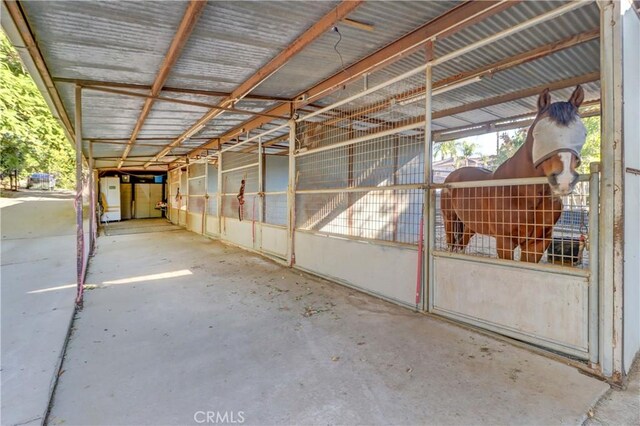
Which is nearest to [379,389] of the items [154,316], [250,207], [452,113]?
[154,316]

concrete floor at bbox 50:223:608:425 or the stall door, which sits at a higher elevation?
the stall door

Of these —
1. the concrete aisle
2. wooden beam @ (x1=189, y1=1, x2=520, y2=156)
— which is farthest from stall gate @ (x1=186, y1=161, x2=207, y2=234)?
wooden beam @ (x1=189, y1=1, x2=520, y2=156)

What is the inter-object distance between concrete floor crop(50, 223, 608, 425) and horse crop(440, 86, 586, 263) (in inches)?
33.5

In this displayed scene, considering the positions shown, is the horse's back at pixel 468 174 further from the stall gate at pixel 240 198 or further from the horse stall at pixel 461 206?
the stall gate at pixel 240 198

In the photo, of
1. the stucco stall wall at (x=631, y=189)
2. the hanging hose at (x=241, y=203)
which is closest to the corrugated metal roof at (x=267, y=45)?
the stucco stall wall at (x=631, y=189)

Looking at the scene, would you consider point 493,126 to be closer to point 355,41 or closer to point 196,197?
point 355,41

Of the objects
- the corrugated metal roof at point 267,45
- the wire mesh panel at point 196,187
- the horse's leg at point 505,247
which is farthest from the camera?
the wire mesh panel at point 196,187

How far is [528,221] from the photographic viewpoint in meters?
2.38

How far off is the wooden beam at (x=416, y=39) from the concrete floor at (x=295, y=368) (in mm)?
2504

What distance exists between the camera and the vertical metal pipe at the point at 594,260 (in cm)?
192

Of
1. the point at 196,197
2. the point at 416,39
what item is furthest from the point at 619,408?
the point at 196,197

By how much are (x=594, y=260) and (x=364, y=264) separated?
2111mm

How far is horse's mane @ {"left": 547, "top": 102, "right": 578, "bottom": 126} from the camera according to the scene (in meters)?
1.99

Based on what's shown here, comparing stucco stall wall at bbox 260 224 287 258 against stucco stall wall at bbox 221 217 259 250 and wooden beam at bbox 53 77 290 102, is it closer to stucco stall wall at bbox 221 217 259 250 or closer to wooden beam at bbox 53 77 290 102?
stucco stall wall at bbox 221 217 259 250
